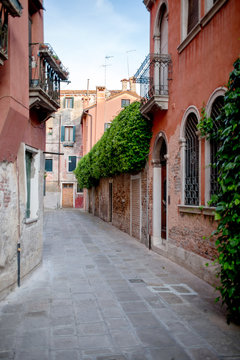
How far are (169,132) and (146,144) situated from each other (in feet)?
6.33

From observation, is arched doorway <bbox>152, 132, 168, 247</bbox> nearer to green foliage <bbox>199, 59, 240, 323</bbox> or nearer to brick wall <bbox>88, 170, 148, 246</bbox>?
brick wall <bbox>88, 170, 148, 246</bbox>

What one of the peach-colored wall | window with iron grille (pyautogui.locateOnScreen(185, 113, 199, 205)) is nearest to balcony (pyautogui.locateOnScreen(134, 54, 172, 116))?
window with iron grille (pyautogui.locateOnScreen(185, 113, 199, 205))

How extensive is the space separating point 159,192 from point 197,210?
11.5 ft

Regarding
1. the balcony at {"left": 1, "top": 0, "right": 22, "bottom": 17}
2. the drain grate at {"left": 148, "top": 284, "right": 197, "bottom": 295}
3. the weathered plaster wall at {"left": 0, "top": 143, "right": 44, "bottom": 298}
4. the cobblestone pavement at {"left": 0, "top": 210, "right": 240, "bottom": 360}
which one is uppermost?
the balcony at {"left": 1, "top": 0, "right": 22, "bottom": 17}

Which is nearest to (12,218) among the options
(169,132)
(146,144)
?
(169,132)

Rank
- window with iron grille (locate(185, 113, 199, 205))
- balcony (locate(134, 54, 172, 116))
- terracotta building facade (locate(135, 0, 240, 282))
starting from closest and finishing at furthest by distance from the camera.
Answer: terracotta building facade (locate(135, 0, 240, 282)), window with iron grille (locate(185, 113, 199, 205)), balcony (locate(134, 54, 172, 116))

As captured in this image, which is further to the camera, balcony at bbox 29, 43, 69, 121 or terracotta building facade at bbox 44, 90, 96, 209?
terracotta building facade at bbox 44, 90, 96, 209

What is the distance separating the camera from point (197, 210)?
7344 millimetres

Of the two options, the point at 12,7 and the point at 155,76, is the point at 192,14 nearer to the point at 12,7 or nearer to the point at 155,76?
the point at 155,76

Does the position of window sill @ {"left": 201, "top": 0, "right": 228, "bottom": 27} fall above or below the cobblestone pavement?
above

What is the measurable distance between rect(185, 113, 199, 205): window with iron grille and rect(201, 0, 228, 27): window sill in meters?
1.92

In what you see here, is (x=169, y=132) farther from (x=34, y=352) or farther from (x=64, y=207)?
(x=64, y=207)

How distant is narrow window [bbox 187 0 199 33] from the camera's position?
8.02 metres

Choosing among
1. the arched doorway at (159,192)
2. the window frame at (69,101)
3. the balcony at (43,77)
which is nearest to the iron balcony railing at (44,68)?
the balcony at (43,77)
